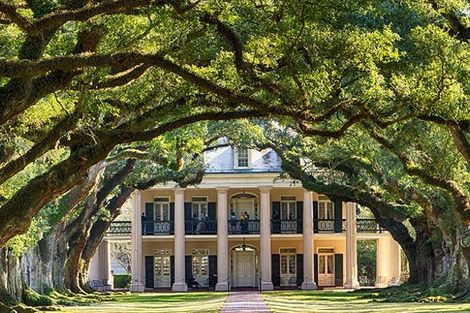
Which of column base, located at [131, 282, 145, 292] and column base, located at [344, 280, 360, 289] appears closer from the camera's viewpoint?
column base, located at [344, 280, 360, 289]

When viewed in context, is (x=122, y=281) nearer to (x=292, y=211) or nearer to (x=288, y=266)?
(x=288, y=266)

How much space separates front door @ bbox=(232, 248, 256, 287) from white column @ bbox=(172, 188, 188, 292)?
3.49 meters

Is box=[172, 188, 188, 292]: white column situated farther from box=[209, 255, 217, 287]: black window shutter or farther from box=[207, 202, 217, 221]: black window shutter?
box=[207, 202, 217, 221]: black window shutter

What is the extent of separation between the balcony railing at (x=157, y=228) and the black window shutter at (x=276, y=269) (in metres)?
5.78

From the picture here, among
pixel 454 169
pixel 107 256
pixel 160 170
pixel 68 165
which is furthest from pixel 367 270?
pixel 68 165

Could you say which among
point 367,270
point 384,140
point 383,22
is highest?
point 383,22

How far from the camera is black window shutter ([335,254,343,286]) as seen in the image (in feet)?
182

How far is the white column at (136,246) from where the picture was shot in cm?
5469

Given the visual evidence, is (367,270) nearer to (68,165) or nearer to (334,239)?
(334,239)

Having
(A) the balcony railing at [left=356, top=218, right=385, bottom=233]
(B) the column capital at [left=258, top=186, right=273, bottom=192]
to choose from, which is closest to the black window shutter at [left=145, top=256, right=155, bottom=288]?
(B) the column capital at [left=258, top=186, right=273, bottom=192]

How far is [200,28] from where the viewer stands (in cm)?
1452

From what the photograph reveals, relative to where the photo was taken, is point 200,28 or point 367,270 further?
point 367,270

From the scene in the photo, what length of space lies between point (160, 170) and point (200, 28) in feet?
90.0

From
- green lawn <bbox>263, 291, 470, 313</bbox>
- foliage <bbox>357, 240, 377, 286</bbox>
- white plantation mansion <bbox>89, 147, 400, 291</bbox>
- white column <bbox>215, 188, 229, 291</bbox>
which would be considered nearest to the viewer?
green lawn <bbox>263, 291, 470, 313</bbox>
